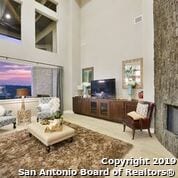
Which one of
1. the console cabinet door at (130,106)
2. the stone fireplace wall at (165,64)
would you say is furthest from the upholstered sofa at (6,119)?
the stone fireplace wall at (165,64)

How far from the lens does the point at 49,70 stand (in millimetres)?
6996

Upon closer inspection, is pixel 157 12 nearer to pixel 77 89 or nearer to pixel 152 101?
pixel 152 101

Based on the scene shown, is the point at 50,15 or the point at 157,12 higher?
the point at 50,15

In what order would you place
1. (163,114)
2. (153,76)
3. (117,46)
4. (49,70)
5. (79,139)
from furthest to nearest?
(49,70), (117,46), (153,76), (79,139), (163,114)

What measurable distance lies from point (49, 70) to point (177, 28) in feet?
18.3

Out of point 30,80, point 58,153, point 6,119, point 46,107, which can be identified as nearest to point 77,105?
point 46,107

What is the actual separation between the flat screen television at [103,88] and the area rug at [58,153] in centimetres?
228

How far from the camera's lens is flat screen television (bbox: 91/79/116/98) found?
5.58 m

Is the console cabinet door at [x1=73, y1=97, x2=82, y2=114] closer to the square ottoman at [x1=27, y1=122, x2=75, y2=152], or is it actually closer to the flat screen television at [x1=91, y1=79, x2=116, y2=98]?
the flat screen television at [x1=91, y1=79, x2=116, y2=98]

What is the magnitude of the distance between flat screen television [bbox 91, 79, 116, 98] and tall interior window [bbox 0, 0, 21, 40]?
3.40 meters

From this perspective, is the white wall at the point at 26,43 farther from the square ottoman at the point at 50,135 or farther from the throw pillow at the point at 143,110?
the throw pillow at the point at 143,110

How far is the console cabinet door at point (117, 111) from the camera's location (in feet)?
16.1

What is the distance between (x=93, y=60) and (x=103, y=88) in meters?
1.60

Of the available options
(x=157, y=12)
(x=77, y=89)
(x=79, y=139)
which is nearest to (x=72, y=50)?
(x=77, y=89)
